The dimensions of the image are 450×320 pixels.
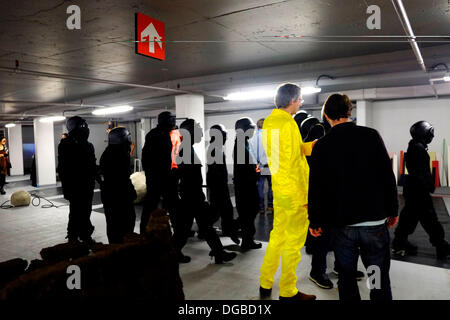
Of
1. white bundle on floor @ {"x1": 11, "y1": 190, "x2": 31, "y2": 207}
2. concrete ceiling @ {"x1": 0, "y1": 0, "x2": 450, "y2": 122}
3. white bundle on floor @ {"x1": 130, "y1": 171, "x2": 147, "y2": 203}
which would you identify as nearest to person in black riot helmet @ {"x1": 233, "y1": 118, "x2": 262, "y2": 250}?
concrete ceiling @ {"x1": 0, "y1": 0, "x2": 450, "y2": 122}

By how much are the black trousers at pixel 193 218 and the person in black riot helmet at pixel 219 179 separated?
475 millimetres

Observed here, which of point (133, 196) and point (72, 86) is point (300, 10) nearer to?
point (133, 196)

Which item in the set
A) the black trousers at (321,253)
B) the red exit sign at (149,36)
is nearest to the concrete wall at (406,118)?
the black trousers at (321,253)

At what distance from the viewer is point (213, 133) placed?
4.36 meters

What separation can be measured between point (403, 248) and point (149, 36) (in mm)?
3918

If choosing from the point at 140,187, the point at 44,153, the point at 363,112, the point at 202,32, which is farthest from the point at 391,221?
the point at 44,153

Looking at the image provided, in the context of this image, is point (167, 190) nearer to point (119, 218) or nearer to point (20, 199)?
point (119, 218)

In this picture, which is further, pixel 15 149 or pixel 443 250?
pixel 15 149

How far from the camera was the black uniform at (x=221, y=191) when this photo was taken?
Result: 439 centimetres

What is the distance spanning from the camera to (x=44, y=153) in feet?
44.5

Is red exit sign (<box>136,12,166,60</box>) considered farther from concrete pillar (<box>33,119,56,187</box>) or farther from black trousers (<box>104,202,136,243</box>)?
concrete pillar (<box>33,119,56,187</box>)

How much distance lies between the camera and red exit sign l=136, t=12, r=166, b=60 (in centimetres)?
362
